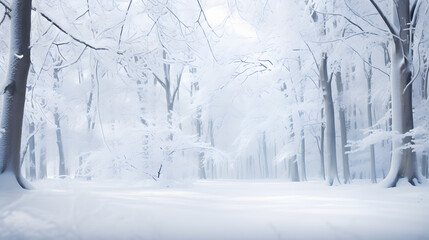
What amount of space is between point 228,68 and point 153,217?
11.6 m

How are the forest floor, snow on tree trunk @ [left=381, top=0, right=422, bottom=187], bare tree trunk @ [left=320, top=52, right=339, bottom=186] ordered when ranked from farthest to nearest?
bare tree trunk @ [left=320, top=52, right=339, bottom=186] < snow on tree trunk @ [left=381, top=0, right=422, bottom=187] < the forest floor

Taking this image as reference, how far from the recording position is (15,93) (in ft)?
20.8

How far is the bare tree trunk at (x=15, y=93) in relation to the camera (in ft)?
20.1

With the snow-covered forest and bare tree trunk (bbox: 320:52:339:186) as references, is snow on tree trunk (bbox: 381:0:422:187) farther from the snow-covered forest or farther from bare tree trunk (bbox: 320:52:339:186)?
bare tree trunk (bbox: 320:52:339:186)

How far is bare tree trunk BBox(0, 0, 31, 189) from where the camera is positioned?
20.1 feet

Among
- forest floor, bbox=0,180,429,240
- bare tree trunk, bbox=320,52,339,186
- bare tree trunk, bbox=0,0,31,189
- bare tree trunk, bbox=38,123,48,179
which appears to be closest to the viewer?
forest floor, bbox=0,180,429,240

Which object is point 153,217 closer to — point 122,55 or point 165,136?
point 122,55

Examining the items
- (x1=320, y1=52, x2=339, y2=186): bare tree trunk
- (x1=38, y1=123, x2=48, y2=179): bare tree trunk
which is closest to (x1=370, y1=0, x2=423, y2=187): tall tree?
(x1=320, y1=52, x2=339, y2=186): bare tree trunk

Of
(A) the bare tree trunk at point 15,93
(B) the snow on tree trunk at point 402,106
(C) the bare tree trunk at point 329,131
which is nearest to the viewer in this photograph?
(A) the bare tree trunk at point 15,93

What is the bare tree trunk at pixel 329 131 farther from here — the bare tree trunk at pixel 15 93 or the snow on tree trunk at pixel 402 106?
the bare tree trunk at pixel 15 93

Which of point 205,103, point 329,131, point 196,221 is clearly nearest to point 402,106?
point 329,131

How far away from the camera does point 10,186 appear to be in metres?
5.81

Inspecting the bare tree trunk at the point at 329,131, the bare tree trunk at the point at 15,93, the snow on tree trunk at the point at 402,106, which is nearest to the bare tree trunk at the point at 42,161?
the bare tree trunk at the point at 15,93

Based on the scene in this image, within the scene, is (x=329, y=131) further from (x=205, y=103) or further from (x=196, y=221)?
(x=205, y=103)
